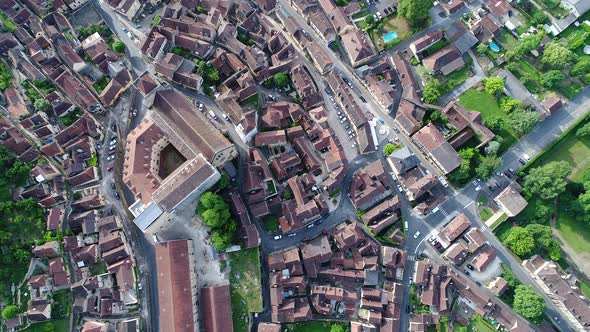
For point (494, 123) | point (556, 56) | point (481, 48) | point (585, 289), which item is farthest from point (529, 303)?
point (481, 48)

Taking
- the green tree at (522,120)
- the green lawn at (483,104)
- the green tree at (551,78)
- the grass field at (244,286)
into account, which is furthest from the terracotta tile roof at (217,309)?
the green tree at (551,78)

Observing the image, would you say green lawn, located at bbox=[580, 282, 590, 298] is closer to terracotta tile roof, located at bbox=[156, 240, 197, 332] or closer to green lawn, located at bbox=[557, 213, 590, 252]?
green lawn, located at bbox=[557, 213, 590, 252]

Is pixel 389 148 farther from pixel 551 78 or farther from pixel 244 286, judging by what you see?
pixel 244 286

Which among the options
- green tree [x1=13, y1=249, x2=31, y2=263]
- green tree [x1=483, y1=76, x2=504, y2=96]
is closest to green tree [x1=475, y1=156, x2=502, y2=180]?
green tree [x1=483, y1=76, x2=504, y2=96]

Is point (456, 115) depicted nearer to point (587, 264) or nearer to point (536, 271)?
point (536, 271)

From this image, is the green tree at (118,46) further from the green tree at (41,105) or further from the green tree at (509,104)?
the green tree at (509,104)

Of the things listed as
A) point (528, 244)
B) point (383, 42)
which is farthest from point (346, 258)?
point (383, 42)
